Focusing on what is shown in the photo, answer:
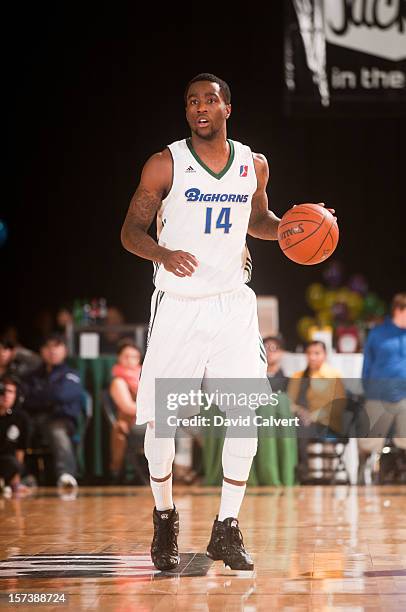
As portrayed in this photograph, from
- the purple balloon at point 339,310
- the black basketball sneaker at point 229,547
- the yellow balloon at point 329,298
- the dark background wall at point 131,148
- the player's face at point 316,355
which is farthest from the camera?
the yellow balloon at point 329,298

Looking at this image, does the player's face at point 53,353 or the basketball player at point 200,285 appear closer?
the basketball player at point 200,285

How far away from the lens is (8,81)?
1652 cm

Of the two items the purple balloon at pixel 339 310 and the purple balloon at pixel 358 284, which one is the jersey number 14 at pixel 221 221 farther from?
the purple balloon at pixel 358 284

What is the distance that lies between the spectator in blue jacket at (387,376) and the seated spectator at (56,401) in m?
2.47

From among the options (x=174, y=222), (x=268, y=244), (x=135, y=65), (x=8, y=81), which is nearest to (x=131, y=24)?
(x=135, y=65)

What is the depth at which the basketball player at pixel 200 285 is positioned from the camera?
4723 millimetres

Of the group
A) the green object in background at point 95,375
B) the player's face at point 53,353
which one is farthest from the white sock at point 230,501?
the green object in background at point 95,375

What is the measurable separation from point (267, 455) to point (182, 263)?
5.29m

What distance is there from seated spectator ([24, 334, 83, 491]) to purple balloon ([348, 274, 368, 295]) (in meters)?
10.00

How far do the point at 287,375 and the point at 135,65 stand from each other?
7924mm

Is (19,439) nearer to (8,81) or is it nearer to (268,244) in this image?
(8,81)

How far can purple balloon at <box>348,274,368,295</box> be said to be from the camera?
19109mm

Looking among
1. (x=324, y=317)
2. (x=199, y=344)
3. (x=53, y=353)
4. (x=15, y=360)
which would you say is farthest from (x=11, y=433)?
(x=324, y=317)

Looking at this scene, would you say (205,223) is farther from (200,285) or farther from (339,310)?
(339,310)
